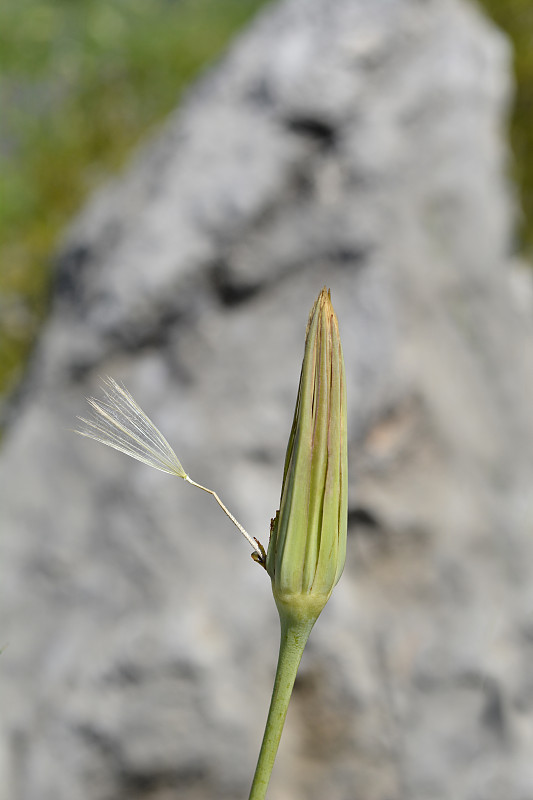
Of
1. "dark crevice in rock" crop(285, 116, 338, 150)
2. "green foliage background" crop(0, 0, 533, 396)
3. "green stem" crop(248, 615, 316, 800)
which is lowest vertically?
"green stem" crop(248, 615, 316, 800)

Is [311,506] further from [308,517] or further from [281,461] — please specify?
[281,461]

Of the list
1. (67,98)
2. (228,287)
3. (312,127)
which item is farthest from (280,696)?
(67,98)

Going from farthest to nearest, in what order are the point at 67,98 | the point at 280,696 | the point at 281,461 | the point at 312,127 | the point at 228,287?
the point at 67,98
the point at 312,127
the point at 228,287
the point at 281,461
the point at 280,696

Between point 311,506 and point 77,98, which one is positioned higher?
point 77,98

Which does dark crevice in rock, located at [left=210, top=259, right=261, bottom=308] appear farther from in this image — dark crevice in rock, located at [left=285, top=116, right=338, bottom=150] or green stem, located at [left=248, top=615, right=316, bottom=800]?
green stem, located at [left=248, top=615, right=316, bottom=800]

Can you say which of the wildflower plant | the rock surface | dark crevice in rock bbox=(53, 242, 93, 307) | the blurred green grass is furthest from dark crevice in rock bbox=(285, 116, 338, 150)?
the wildflower plant
